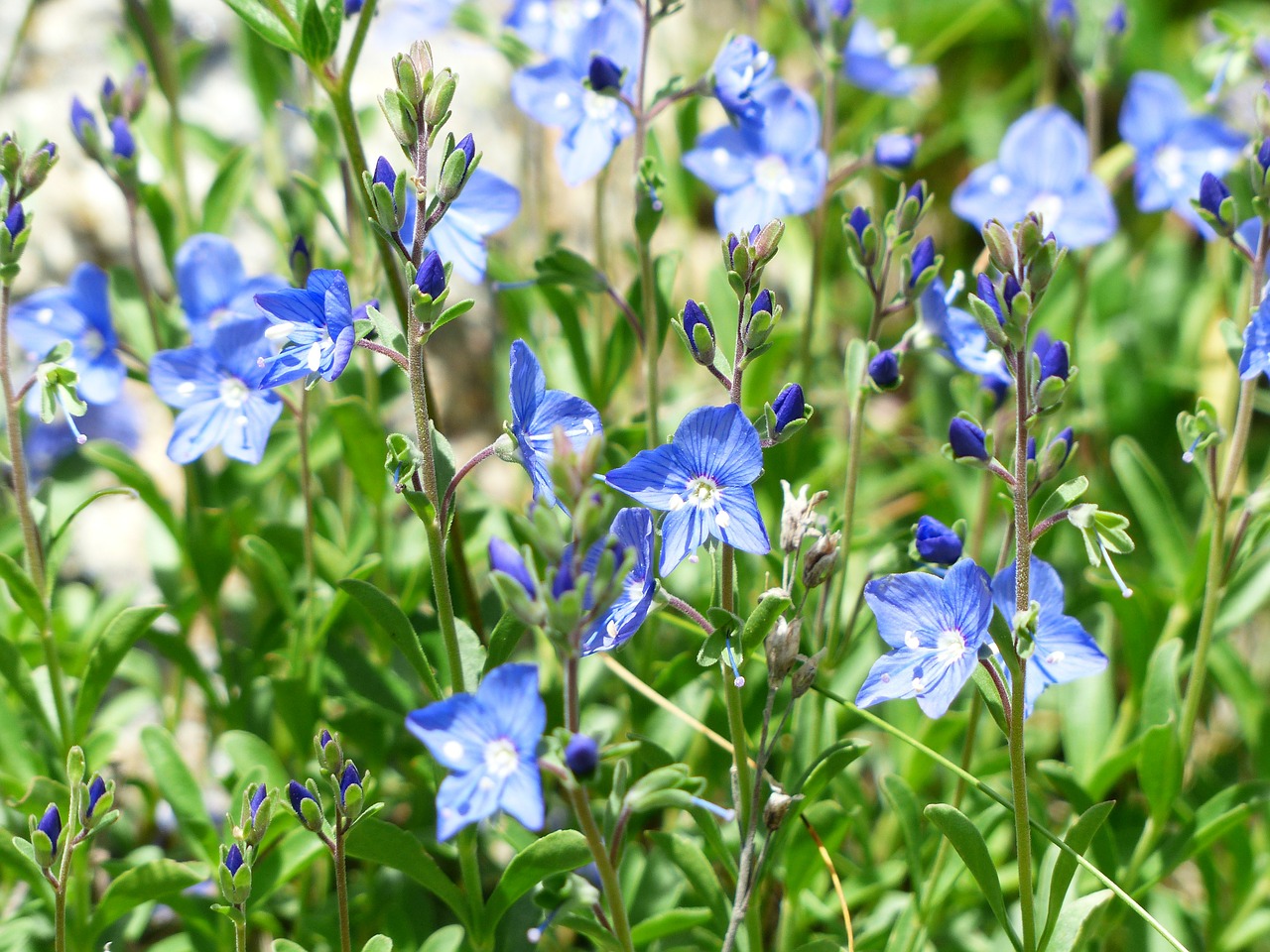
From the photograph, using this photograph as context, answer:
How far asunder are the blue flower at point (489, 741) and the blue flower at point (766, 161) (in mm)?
1590

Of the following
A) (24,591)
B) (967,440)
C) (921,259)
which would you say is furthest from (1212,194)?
(24,591)

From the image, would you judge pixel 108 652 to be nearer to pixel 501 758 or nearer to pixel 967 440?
pixel 501 758

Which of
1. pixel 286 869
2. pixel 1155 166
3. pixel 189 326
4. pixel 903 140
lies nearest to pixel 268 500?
pixel 189 326

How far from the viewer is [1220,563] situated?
2385 mm

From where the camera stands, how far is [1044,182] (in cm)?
317

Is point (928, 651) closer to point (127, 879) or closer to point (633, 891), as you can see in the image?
point (633, 891)

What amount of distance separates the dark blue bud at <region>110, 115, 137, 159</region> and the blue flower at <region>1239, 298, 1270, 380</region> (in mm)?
2367

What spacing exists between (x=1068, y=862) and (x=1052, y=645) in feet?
1.25

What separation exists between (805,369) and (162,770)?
175 cm

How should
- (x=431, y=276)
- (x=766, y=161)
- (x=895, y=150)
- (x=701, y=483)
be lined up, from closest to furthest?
(x=431, y=276)
(x=701, y=483)
(x=895, y=150)
(x=766, y=161)

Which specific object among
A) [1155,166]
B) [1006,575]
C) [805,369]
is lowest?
[1006,575]

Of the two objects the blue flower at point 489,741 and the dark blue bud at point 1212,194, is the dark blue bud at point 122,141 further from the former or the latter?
the dark blue bud at point 1212,194

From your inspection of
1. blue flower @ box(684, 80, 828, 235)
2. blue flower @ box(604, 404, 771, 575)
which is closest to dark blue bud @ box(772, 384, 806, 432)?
blue flower @ box(604, 404, 771, 575)

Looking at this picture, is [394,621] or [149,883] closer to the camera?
[394,621]
